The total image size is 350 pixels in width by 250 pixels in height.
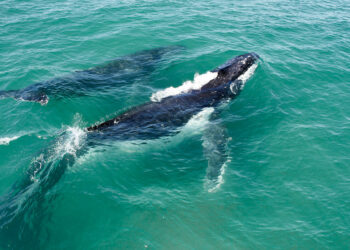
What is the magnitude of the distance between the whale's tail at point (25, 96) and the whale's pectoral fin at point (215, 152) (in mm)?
14465

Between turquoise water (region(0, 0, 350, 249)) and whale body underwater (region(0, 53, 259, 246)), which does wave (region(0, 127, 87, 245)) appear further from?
turquoise water (region(0, 0, 350, 249))

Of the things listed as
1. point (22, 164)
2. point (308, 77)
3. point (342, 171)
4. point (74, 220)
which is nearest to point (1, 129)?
point (22, 164)

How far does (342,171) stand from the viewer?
20.0m

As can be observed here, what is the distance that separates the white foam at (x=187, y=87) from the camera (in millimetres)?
26594

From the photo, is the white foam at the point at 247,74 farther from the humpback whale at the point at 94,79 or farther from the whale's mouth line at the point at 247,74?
the humpback whale at the point at 94,79

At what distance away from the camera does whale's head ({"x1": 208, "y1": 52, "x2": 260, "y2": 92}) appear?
26.9m

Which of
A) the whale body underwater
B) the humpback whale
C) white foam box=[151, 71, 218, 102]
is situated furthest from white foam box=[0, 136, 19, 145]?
white foam box=[151, 71, 218, 102]

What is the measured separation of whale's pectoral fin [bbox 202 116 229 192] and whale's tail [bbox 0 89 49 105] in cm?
1447

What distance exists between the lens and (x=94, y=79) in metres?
28.7

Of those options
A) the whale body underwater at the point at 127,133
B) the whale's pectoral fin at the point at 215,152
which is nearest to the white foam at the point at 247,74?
the whale body underwater at the point at 127,133

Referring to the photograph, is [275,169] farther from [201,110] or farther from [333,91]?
[333,91]

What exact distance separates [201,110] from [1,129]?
51.8ft

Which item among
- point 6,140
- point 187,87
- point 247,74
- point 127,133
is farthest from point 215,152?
point 6,140

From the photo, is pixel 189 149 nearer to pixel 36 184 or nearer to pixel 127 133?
pixel 127 133
